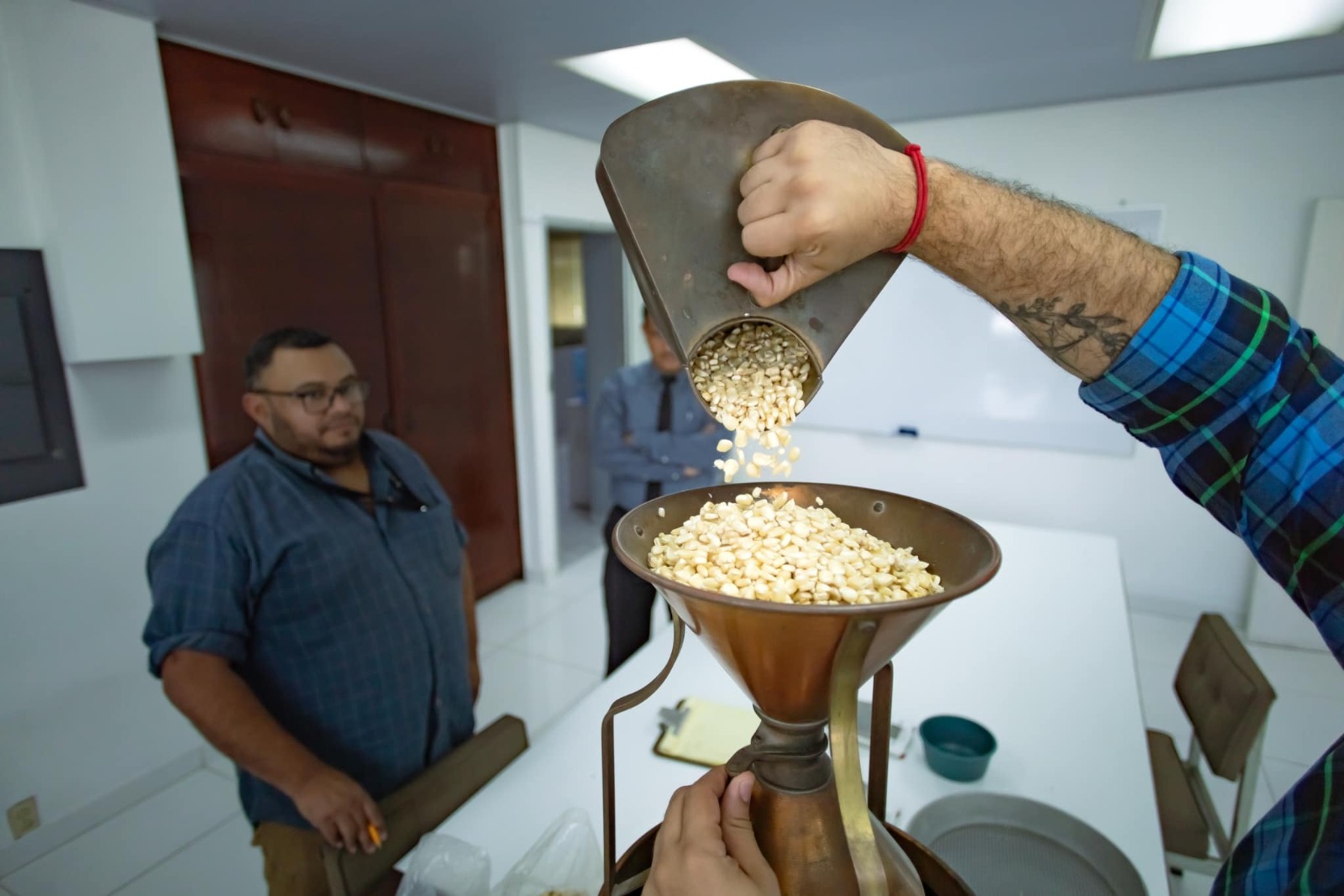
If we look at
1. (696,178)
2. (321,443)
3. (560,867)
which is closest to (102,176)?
(321,443)

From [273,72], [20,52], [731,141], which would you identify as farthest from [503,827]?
[273,72]

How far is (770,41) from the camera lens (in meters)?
2.53

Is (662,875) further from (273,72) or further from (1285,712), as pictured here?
(1285,712)

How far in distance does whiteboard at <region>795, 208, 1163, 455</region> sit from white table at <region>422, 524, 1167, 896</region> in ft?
6.23

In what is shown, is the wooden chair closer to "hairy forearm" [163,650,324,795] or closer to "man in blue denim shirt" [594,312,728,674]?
"man in blue denim shirt" [594,312,728,674]

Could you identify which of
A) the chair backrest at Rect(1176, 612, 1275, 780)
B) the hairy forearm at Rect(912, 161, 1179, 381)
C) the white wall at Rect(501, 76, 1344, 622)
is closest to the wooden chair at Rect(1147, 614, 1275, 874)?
the chair backrest at Rect(1176, 612, 1275, 780)

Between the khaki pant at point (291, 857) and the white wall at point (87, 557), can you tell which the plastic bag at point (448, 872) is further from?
the white wall at point (87, 557)

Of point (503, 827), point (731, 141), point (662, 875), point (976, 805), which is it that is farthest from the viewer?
point (503, 827)

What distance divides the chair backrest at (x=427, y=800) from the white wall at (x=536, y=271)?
2728 millimetres

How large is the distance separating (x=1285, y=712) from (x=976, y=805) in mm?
A: 2835

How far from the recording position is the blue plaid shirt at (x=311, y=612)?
1.45m

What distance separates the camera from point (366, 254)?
10.4 feet

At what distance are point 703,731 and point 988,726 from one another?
65cm

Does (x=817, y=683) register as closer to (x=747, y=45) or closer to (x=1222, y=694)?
(x=1222, y=694)
